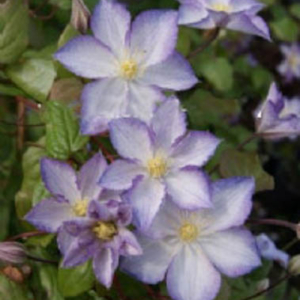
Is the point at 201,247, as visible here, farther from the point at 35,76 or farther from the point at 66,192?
the point at 35,76

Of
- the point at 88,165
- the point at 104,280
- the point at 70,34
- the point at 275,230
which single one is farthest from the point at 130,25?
the point at 275,230

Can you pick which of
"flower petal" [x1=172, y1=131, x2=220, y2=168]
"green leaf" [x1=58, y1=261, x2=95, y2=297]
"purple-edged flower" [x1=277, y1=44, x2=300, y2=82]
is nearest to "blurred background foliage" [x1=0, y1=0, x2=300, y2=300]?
"green leaf" [x1=58, y1=261, x2=95, y2=297]

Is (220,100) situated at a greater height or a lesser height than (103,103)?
lesser

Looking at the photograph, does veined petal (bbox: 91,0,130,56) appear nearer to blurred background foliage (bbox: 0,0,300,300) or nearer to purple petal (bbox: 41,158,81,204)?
blurred background foliage (bbox: 0,0,300,300)

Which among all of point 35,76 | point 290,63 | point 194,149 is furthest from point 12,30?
point 290,63

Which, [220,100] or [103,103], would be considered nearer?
[103,103]

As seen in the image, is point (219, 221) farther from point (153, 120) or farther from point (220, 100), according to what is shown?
point (220, 100)

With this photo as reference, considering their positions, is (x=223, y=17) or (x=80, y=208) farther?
(x=223, y=17)
